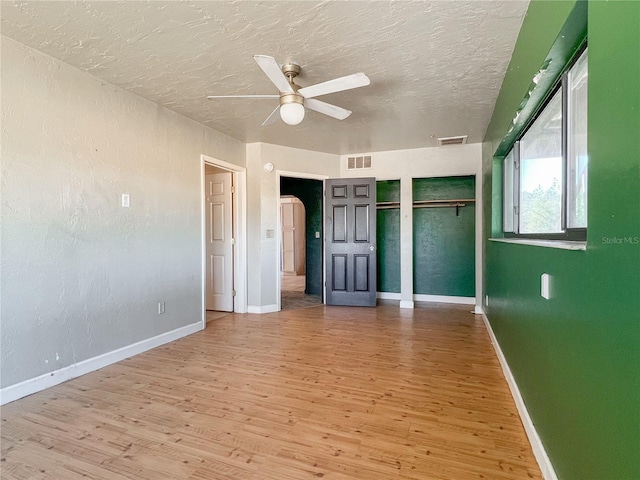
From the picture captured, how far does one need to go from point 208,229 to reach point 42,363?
2.77 m

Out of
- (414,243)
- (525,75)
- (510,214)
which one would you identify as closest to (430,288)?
(414,243)

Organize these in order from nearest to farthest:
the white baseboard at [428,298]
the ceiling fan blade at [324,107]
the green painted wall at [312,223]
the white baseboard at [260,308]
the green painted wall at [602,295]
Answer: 1. the green painted wall at [602,295]
2. the ceiling fan blade at [324,107]
3. the white baseboard at [260,308]
4. the white baseboard at [428,298]
5. the green painted wall at [312,223]

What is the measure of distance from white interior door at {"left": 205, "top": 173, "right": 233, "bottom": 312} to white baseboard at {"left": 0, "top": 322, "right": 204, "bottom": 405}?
48.1 inches

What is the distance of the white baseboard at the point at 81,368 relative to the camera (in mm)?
2279

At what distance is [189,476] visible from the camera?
5.07 ft

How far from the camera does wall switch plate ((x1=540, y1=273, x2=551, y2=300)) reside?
1.50 metres

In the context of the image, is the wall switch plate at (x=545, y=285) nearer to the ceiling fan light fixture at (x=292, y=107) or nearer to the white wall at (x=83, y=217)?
the ceiling fan light fixture at (x=292, y=107)

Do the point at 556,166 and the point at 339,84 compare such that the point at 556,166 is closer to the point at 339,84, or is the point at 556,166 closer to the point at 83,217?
the point at 339,84

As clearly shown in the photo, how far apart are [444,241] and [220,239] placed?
12.1 feet

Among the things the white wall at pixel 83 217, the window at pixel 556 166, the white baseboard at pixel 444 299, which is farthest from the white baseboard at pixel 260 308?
the window at pixel 556 166

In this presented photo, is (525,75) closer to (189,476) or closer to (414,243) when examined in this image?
(189,476)

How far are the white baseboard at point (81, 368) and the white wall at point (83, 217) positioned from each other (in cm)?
4

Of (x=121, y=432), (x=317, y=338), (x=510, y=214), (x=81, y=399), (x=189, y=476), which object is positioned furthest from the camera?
(x=317, y=338)

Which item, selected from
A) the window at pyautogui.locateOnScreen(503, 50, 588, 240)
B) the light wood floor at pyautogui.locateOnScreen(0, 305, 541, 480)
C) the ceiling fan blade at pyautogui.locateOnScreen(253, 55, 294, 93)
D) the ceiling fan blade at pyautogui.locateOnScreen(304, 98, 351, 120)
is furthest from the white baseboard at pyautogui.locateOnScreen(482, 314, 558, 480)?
the ceiling fan blade at pyautogui.locateOnScreen(253, 55, 294, 93)
